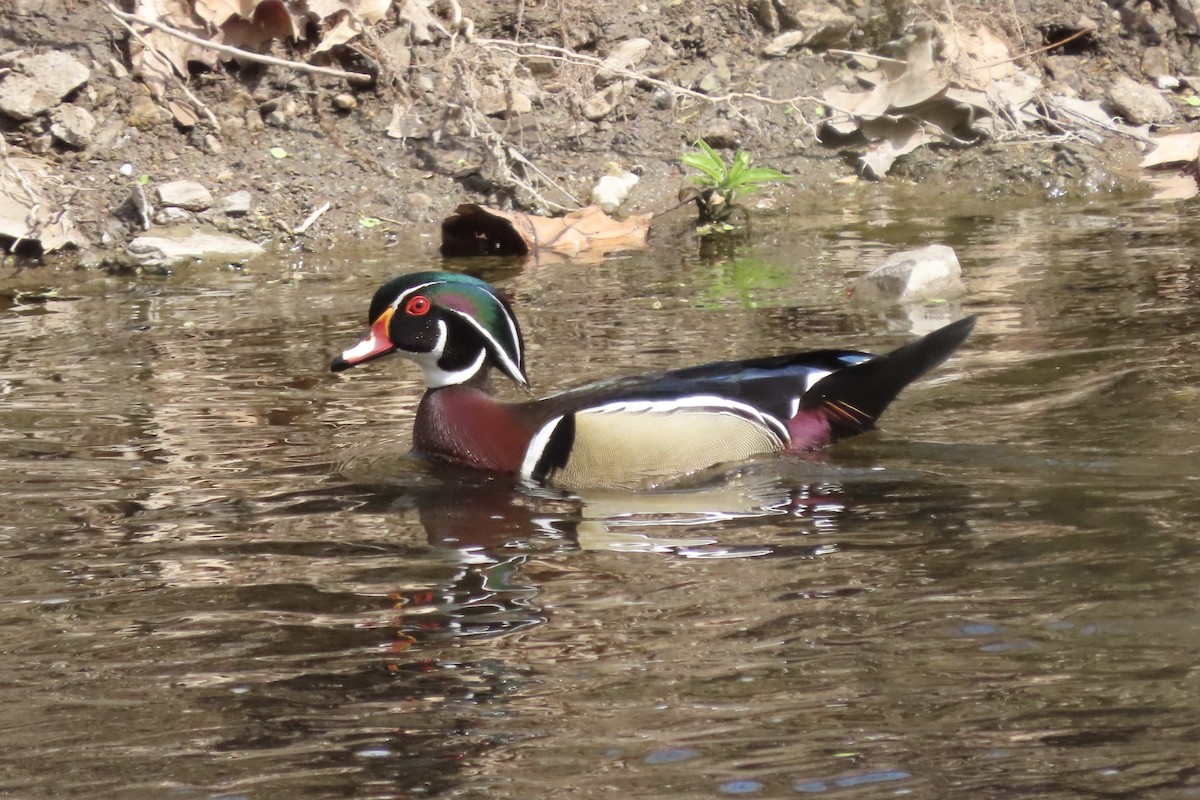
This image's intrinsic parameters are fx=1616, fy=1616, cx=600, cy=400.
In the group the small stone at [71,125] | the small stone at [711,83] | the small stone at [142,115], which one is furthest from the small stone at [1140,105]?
the small stone at [71,125]

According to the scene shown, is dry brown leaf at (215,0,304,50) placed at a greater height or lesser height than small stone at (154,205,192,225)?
greater

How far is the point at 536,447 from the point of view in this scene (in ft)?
16.4

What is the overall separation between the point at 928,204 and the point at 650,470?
5.37 metres

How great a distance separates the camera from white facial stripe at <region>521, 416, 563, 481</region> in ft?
16.3

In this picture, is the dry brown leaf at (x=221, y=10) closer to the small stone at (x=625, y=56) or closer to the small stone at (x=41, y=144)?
the small stone at (x=41, y=144)

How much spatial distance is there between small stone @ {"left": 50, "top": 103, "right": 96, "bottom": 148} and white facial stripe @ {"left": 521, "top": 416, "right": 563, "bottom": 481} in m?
5.29

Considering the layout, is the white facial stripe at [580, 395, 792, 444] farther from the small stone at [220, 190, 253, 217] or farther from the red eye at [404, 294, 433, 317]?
the small stone at [220, 190, 253, 217]

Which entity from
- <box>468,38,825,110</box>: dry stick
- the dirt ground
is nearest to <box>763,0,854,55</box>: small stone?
the dirt ground

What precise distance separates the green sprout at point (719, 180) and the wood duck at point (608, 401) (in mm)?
3711

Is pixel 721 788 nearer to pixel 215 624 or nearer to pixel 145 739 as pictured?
pixel 145 739

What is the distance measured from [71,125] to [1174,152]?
260 inches

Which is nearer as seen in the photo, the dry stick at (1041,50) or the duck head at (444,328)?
the duck head at (444,328)

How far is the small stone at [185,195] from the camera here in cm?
899

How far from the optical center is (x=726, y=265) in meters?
8.24
